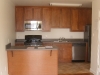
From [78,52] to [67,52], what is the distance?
19.9 inches

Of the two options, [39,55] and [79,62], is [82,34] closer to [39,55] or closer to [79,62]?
[79,62]

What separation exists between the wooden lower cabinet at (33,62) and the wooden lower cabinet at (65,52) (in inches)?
78.9

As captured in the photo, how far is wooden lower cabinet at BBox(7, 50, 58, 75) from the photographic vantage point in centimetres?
424

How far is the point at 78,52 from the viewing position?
20.9 ft

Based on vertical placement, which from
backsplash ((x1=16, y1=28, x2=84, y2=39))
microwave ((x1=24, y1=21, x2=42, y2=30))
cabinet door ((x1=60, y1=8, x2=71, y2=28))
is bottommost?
backsplash ((x1=16, y1=28, x2=84, y2=39))

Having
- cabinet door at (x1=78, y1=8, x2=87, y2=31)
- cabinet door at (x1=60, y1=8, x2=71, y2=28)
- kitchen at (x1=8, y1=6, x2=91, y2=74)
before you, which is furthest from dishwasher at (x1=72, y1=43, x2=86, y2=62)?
cabinet door at (x1=60, y1=8, x2=71, y2=28)

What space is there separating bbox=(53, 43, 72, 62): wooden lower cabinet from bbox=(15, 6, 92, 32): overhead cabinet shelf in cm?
85

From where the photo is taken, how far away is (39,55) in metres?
4.25

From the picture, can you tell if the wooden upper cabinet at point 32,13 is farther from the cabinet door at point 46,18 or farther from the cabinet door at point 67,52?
the cabinet door at point 67,52

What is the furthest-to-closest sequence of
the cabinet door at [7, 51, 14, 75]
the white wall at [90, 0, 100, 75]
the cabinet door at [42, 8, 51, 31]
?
the cabinet door at [42, 8, 51, 31]
the white wall at [90, 0, 100, 75]
the cabinet door at [7, 51, 14, 75]

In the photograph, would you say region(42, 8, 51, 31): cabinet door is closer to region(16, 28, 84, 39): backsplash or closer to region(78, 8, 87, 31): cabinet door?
region(16, 28, 84, 39): backsplash

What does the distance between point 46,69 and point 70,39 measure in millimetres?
2885

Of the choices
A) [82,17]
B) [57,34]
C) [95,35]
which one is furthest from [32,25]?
[95,35]

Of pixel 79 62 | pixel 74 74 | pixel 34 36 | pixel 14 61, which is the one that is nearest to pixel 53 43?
pixel 34 36
